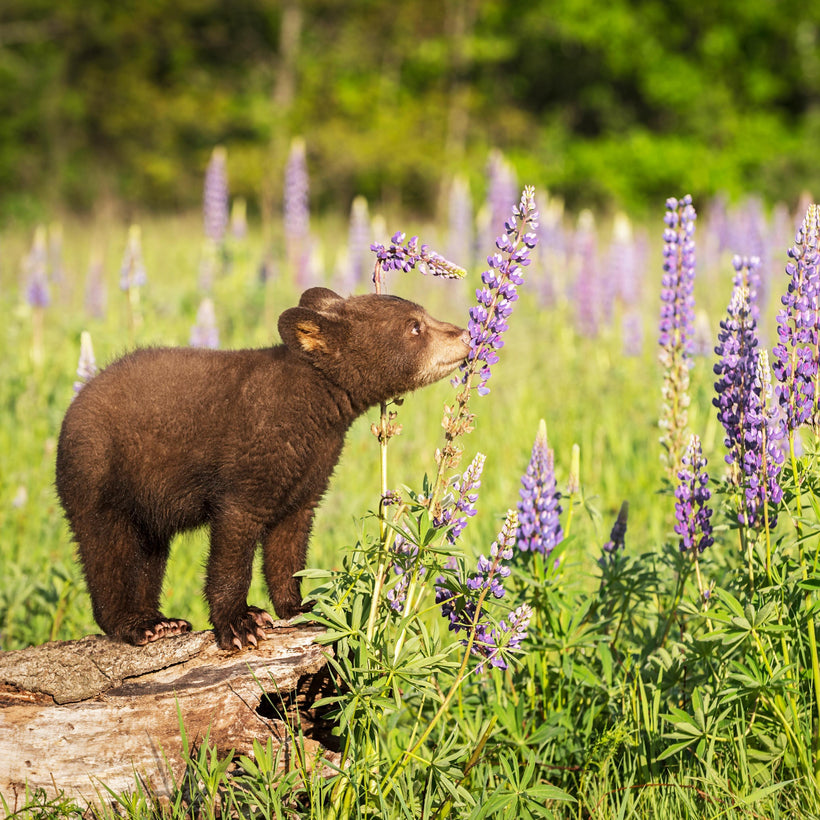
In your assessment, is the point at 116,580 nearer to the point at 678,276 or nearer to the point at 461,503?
the point at 461,503

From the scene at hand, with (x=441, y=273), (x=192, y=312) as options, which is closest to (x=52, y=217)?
(x=192, y=312)

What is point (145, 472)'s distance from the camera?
316cm

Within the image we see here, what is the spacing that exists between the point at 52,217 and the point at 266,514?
19394 mm

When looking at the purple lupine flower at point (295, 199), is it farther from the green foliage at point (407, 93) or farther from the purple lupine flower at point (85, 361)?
the green foliage at point (407, 93)

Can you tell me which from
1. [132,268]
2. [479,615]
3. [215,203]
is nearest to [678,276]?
[479,615]

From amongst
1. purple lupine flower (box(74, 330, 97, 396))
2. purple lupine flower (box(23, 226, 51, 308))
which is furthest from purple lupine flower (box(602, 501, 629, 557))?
purple lupine flower (box(23, 226, 51, 308))

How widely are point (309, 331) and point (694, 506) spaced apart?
4.55 ft

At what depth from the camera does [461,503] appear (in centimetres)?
272

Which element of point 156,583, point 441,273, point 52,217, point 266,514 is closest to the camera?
point 441,273

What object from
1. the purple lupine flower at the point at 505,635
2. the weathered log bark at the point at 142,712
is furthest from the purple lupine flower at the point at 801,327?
the weathered log bark at the point at 142,712

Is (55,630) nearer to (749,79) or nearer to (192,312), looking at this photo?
(192,312)

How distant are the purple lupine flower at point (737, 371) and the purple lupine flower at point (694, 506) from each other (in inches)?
5.7

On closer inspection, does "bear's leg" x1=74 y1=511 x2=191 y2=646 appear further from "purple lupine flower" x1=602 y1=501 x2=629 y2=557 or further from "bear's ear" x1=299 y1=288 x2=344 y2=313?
"purple lupine flower" x1=602 y1=501 x2=629 y2=557

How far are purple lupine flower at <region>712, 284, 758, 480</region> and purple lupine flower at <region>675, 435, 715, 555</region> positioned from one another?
0.14 metres
